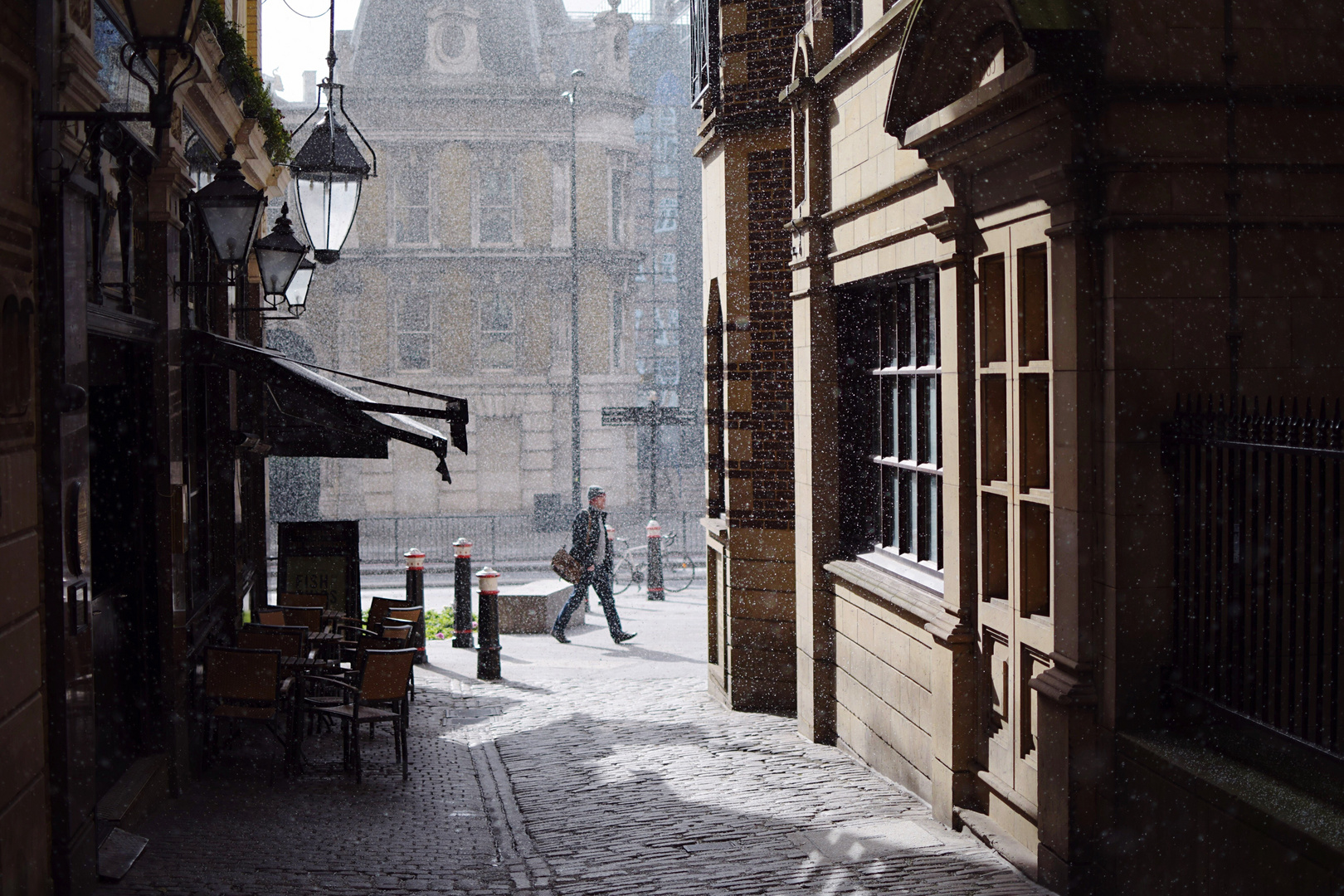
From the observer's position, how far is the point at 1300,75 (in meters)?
5.60

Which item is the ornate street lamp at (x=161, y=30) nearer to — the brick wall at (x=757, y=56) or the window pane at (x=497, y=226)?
the brick wall at (x=757, y=56)

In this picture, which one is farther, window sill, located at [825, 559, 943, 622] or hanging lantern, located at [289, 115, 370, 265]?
hanging lantern, located at [289, 115, 370, 265]

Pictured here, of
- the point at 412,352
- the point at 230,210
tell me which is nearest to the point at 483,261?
the point at 412,352

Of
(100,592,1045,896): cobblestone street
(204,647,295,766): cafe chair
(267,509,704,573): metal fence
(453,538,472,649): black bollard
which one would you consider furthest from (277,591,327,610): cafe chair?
(267,509,704,573): metal fence

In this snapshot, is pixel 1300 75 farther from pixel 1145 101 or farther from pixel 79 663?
pixel 79 663

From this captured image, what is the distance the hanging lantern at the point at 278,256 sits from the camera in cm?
1087

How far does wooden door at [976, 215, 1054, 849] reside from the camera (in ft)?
20.8

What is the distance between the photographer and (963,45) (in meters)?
6.70

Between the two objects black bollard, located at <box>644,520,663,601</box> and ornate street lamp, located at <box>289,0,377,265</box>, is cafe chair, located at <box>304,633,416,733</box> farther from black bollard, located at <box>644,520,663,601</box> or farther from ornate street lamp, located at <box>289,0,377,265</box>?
black bollard, located at <box>644,520,663,601</box>

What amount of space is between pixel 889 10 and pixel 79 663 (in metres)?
5.89

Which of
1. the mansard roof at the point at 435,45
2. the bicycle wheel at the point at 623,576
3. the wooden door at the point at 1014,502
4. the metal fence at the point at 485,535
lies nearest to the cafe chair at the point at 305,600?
the wooden door at the point at 1014,502

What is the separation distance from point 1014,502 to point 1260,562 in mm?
1615

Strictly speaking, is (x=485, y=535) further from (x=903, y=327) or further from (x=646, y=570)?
(x=903, y=327)

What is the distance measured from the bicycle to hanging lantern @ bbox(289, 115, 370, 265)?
11862 mm
